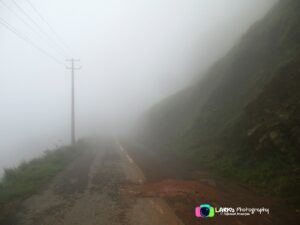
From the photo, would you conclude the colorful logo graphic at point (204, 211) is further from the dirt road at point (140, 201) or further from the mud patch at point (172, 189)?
the mud patch at point (172, 189)

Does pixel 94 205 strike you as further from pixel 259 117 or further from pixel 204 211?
pixel 259 117

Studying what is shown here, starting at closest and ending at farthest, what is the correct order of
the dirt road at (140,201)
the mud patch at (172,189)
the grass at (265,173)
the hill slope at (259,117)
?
the dirt road at (140,201) → the grass at (265,173) → the mud patch at (172,189) → the hill slope at (259,117)

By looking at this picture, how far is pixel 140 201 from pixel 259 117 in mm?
8992

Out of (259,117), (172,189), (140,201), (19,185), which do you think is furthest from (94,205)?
(259,117)

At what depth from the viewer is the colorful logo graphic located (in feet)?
29.2

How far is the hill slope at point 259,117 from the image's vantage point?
1264 cm

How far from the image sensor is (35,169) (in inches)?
731

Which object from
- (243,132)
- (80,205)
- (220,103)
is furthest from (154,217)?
(220,103)

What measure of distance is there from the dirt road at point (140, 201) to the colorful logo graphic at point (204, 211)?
249 millimetres

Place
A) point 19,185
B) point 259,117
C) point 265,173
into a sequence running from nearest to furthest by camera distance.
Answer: point 265,173, point 19,185, point 259,117

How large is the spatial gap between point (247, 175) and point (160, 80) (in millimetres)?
98172

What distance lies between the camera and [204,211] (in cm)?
920

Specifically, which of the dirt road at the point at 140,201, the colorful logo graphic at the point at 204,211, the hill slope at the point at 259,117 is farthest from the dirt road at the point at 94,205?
the hill slope at the point at 259,117

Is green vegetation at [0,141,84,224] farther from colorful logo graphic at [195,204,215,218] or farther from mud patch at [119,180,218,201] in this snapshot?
colorful logo graphic at [195,204,215,218]
